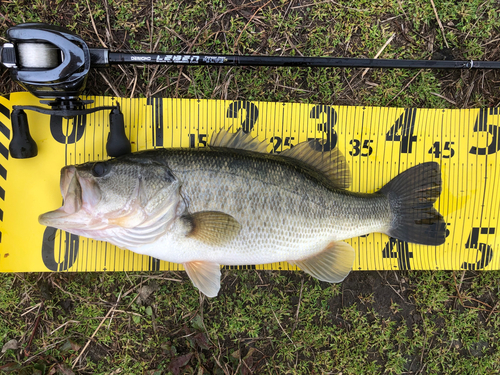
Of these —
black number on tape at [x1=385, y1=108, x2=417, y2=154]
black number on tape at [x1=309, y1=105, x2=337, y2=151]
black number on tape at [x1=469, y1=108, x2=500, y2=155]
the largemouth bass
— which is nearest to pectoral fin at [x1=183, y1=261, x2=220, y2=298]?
the largemouth bass

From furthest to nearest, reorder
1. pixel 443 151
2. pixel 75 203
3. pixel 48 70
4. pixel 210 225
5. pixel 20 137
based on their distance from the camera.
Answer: pixel 443 151 < pixel 20 137 < pixel 48 70 < pixel 210 225 < pixel 75 203

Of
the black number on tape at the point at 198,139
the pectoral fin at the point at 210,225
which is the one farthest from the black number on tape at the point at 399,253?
the black number on tape at the point at 198,139

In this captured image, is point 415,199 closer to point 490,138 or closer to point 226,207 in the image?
point 490,138

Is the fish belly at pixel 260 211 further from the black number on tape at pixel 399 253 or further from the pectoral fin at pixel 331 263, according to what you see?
the black number on tape at pixel 399 253

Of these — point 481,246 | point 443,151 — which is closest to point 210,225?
point 443,151

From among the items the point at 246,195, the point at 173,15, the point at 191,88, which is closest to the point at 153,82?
the point at 191,88

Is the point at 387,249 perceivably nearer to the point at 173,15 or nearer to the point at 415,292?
the point at 415,292

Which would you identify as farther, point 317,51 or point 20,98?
point 317,51
